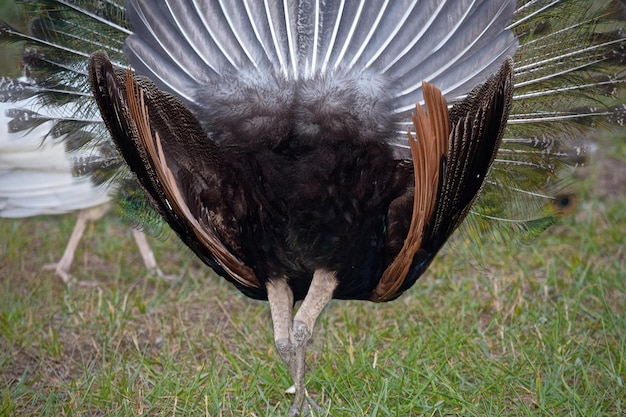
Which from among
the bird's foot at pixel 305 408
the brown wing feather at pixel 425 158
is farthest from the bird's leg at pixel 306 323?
the brown wing feather at pixel 425 158

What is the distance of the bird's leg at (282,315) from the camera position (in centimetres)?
331

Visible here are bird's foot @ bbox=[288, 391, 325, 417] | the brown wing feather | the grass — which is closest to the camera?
the brown wing feather

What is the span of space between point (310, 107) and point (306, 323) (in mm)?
821

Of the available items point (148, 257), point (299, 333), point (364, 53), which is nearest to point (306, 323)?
point (299, 333)

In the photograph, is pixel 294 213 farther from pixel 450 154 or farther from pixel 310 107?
pixel 450 154

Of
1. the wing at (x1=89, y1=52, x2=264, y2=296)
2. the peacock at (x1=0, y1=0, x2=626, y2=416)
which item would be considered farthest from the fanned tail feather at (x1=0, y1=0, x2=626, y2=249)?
the wing at (x1=89, y1=52, x2=264, y2=296)

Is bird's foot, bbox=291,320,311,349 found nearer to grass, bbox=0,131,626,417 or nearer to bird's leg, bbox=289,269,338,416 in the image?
bird's leg, bbox=289,269,338,416

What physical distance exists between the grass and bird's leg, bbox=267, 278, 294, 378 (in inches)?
12.5

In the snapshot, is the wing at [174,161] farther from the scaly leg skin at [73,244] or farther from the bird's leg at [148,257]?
the scaly leg skin at [73,244]

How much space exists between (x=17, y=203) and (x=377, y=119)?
8.07 feet

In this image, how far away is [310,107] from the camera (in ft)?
10.7

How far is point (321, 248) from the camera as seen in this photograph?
11.0 ft

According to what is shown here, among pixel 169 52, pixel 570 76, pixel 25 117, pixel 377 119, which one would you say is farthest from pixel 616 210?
pixel 25 117

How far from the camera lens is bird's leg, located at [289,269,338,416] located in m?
3.31
